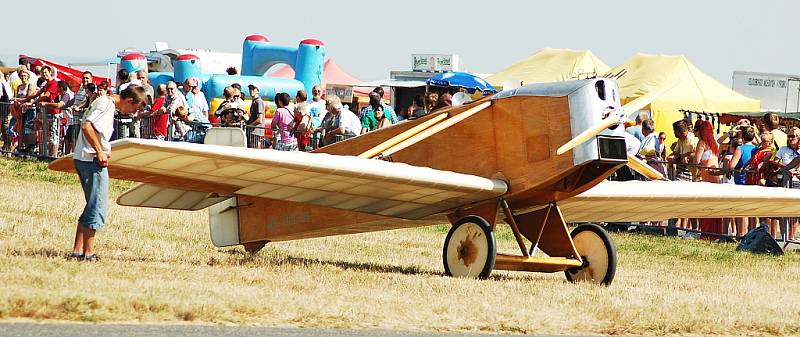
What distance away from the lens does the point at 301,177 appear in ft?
37.2

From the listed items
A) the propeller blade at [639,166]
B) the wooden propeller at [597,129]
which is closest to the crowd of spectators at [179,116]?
the propeller blade at [639,166]

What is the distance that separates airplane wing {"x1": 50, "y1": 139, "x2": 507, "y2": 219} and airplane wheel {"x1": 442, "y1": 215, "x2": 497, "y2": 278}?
281 mm

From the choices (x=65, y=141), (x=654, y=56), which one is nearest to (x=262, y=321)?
(x=65, y=141)

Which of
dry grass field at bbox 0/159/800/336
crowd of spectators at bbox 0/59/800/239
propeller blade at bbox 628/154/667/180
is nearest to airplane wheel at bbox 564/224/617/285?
dry grass field at bbox 0/159/800/336

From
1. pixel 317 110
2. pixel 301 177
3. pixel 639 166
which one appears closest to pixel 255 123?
pixel 317 110

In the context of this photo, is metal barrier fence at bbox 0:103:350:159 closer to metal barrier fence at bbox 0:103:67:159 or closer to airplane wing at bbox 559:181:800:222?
metal barrier fence at bbox 0:103:67:159

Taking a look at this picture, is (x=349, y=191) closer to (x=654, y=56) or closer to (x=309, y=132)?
(x=309, y=132)

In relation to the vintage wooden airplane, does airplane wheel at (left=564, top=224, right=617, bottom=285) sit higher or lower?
lower

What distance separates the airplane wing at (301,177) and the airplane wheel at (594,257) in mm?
1145

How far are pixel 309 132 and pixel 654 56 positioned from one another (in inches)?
643

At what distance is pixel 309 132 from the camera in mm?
20766

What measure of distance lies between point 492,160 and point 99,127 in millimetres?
3634

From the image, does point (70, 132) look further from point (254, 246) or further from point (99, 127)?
point (99, 127)

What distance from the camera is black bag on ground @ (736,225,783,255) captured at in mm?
16984
